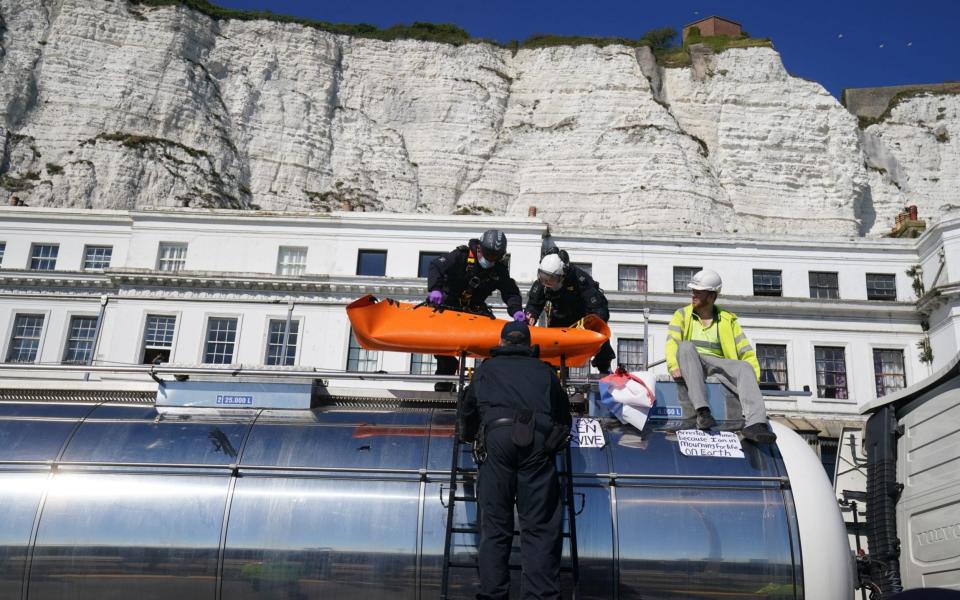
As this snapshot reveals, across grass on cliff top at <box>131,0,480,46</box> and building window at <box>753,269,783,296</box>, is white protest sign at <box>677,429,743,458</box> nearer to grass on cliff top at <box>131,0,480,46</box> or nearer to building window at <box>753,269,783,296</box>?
building window at <box>753,269,783,296</box>

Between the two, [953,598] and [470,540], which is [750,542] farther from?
[953,598]

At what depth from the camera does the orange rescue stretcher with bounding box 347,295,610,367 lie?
8266mm

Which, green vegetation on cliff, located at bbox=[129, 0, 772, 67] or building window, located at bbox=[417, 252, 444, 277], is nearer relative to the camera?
building window, located at bbox=[417, 252, 444, 277]

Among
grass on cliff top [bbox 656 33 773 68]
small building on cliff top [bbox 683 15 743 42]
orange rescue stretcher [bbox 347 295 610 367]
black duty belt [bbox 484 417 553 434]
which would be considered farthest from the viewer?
small building on cliff top [bbox 683 15 743 42]

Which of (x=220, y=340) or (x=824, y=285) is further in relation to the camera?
(x=824, y=285)

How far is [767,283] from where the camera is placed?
38.2 m

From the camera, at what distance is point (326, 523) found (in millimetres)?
6883

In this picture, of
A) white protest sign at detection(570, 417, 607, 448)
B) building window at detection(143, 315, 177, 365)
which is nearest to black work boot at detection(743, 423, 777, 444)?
white protest sign at detection(570, 417, 607, 448)

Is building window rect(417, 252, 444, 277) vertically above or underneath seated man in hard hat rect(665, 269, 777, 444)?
above

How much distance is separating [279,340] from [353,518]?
31.1 meters

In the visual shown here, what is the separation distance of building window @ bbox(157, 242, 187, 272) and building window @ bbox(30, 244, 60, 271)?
19.8 feet

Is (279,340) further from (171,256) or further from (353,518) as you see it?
(353,518)

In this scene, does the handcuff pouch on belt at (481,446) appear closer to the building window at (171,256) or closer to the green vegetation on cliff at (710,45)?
the building window at (171,256)

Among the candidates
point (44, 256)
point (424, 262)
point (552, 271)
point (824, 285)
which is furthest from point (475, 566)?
point (44, 256)
